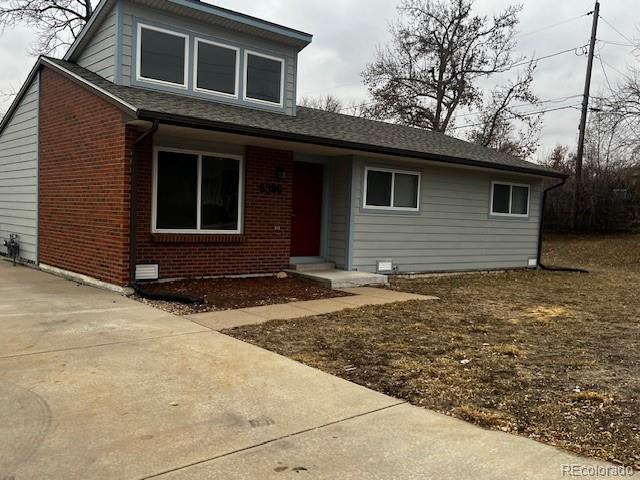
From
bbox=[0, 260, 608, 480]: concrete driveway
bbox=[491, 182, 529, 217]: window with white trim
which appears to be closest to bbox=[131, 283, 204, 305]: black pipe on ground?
bbox=[0, 260, 608, 480]: concrete driveway

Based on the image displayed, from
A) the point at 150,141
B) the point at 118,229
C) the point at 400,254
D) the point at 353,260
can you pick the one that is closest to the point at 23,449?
the point at 118,229

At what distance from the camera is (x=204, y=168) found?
9.52 meters

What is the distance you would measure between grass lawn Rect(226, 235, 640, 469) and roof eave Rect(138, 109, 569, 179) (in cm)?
291

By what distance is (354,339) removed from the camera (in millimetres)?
5965

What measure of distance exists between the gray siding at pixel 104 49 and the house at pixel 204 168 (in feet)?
0.15

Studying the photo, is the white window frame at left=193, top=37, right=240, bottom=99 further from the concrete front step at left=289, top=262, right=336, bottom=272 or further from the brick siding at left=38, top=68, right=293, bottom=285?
the concrete front step at left=289, top=262, right=336, bottom=272

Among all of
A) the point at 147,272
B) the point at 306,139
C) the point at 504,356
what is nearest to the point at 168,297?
the point at 147,272

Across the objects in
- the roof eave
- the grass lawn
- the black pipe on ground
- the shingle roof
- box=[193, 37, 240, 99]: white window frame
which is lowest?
the grass lawn

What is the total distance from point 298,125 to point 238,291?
3.67m

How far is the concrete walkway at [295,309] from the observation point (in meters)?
6.67

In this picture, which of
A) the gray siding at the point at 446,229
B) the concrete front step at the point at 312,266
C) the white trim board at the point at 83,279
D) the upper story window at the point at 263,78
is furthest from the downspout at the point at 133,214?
the gray siding at the point at 446,229

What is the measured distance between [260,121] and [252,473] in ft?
25.0

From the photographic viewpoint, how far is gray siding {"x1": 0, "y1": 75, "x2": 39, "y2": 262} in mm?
11500

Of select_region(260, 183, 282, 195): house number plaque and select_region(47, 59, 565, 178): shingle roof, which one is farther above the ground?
select_region(47, 59, 565, 178): shingle roof
